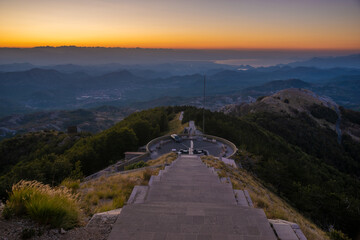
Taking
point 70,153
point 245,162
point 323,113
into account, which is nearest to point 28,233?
point 245,162

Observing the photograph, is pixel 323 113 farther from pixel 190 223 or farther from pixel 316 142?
pixel 190 223

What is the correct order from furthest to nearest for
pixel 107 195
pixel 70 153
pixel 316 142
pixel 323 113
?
pixel 323 113, pixel 316 142, pixel 70 153, pixel 107 195

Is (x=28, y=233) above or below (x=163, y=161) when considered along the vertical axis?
above

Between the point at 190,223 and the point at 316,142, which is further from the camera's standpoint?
the point at 316,142

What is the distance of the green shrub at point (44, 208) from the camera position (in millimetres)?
5477

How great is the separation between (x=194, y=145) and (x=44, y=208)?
76.3 feet

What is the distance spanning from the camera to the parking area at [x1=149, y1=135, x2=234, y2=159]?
84.4 feet

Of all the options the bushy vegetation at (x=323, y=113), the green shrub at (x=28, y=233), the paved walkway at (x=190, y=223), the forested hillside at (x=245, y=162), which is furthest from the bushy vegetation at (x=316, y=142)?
the green shrub at (x=28, y=233)

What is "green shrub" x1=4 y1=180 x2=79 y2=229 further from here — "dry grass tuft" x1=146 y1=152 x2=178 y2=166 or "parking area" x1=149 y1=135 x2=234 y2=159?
"parking area" x1=149 y1=135 x2=234 y2=159

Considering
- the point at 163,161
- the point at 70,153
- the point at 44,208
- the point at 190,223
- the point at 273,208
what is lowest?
the point at 70,153

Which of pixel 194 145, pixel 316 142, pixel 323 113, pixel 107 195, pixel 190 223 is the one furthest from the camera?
pixel 323 113

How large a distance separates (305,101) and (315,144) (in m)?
57.8

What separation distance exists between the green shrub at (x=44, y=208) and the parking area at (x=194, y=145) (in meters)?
18.8

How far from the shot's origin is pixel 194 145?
2814 centimetres
